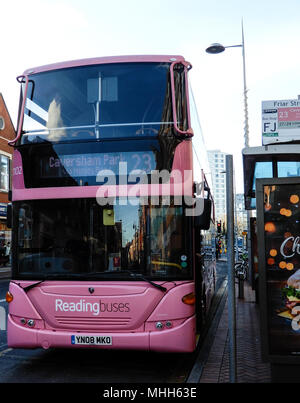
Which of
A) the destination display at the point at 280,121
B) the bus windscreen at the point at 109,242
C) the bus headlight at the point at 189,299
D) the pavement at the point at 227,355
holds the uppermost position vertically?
the destination display at the point at 280,121

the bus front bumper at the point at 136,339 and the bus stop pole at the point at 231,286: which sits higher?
the bus stop pole at the point at 231,286

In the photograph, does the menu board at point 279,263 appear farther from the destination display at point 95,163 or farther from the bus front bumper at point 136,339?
the destination display at point 95,163

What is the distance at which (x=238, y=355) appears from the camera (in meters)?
Answer: 7.21

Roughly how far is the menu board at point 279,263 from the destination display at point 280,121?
93 cm

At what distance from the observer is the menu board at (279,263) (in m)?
5.18

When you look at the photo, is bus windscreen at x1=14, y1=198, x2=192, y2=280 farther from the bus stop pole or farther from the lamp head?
the lamp head

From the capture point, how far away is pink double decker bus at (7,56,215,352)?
6.19 meters

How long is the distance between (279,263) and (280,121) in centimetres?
197

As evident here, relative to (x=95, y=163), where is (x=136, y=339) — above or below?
below

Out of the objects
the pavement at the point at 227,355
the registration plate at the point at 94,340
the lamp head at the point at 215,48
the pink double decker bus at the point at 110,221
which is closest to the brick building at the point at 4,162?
the lamp head at the point at 215,48

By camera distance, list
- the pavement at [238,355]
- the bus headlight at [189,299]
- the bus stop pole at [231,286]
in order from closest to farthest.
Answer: the bus stop pole at [231,286]
the pavement at [238,355]
the bus headlight at [189,299]

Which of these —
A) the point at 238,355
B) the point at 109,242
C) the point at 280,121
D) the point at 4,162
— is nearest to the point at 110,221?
the point at 109,242

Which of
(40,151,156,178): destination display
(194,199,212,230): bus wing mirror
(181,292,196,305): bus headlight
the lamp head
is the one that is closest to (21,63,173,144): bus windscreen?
(40,151,156,178): destination display

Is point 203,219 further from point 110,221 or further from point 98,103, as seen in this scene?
point 98,103
